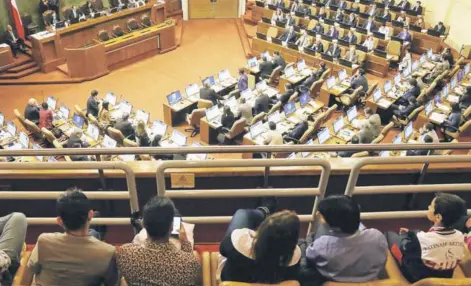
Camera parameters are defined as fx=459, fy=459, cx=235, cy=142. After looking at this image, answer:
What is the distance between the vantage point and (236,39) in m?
15.3

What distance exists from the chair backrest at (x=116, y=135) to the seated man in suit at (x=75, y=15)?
589cm

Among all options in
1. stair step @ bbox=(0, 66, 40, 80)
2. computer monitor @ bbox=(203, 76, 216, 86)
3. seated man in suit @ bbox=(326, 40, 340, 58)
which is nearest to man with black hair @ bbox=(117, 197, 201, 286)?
computer monitor @ bbox=(203, 76, 216, 86)

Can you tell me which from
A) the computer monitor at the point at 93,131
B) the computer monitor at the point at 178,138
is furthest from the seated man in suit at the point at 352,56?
the computer monitor at the point at 93,131

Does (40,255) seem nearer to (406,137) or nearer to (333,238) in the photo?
(333,238)

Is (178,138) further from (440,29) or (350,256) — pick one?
(440,29)

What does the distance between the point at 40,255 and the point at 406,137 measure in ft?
24.3

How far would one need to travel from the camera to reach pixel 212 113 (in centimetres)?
948

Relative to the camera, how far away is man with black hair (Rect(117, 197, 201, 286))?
86.5 inches

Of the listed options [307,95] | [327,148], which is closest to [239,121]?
[307,95]

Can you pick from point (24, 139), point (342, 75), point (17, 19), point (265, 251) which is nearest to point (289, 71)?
point (342, 75)

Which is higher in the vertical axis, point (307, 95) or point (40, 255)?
point (40, 255)

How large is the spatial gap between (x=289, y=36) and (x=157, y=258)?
1230 centimetres

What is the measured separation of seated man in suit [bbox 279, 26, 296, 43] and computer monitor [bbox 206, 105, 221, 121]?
510 cm

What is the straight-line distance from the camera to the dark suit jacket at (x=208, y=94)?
1026 centimetres
